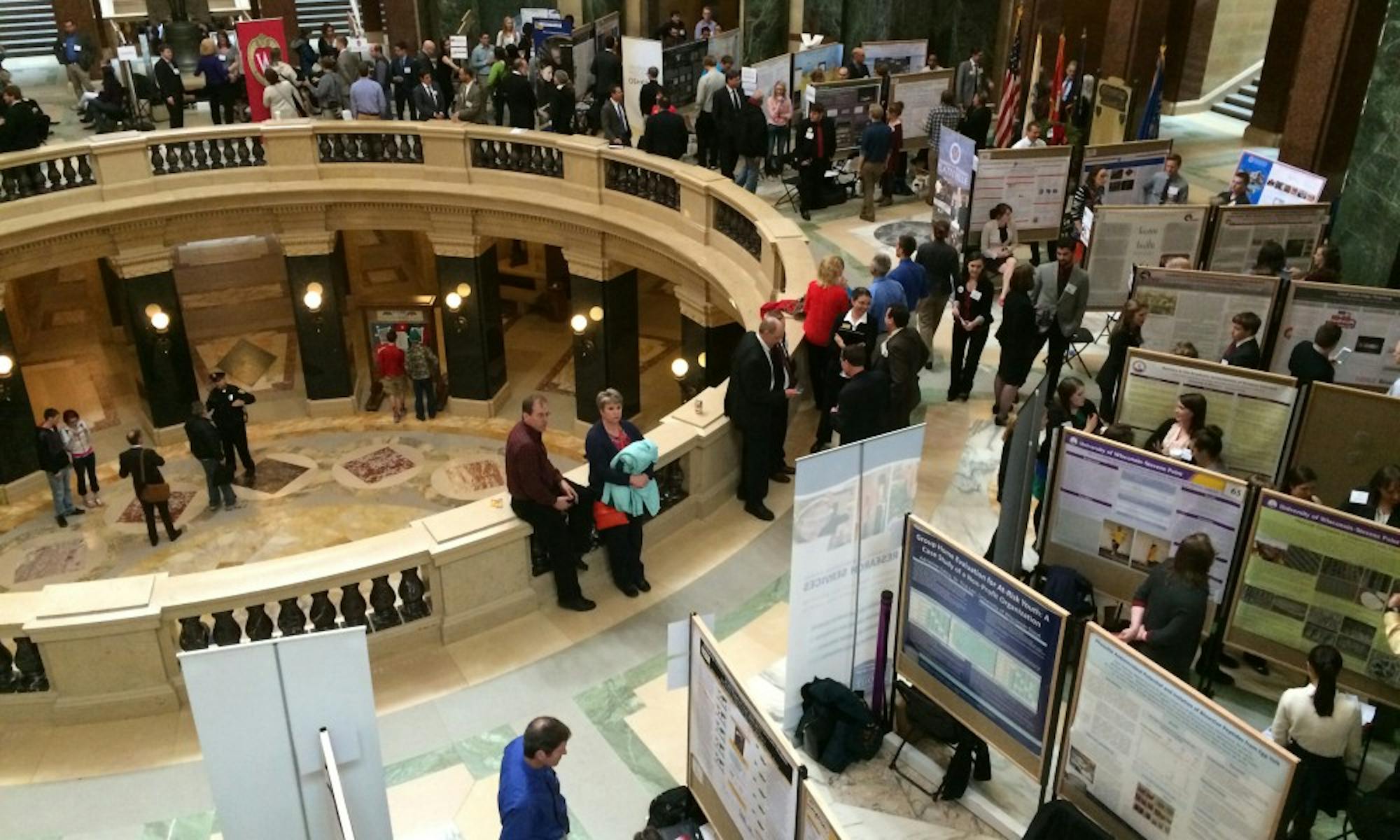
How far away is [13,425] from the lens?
16.1 meters

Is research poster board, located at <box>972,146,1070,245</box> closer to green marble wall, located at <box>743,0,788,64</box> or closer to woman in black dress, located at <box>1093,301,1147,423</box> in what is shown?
woman in black dress, located at <box>1093,301,1147,423</box>

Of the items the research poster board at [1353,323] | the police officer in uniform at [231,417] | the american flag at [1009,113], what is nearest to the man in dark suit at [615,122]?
the american flag at [1009,113]

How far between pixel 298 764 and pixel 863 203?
11.9 meters

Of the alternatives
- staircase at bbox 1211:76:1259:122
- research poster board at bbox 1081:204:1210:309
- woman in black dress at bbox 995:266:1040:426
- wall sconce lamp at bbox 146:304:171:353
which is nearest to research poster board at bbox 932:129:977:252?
research poster board at bbox 1081:204:1210:309

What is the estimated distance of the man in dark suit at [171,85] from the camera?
18422 millimetres

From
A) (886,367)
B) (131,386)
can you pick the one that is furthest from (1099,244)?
(131,386)

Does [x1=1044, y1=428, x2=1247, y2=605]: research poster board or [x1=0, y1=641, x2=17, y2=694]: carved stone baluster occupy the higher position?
[x1=1044, y1=428, x2=1247, y2=605]: research poster board

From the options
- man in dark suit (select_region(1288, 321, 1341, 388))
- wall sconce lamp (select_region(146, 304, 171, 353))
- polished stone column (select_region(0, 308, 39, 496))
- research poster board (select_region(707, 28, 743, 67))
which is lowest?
polished stone column (select_region(0, 308, 39, 496))

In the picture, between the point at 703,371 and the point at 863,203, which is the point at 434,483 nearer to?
the point at 703,371

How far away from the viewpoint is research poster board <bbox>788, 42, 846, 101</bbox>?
58.6 ft

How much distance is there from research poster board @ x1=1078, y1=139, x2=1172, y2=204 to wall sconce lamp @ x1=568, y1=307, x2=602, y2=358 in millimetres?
7684

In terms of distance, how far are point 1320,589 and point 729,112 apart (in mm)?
10386

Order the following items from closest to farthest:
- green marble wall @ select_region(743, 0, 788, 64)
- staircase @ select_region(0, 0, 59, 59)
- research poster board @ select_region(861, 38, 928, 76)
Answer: research poster board @ select_region(861, 38, 928, 76) → green marble wall @ select_region(743, 0, 788, 64) → staircase @ select_region(0, 0, 59, 59)

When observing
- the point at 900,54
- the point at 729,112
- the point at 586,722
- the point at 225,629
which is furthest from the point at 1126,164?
the point at 225,629
